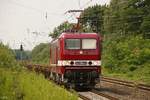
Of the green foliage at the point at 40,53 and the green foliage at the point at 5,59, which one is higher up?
the green foliage at the point at 40,53

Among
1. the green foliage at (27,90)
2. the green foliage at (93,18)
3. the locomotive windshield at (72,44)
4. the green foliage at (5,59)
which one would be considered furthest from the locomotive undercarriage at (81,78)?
the green foliage at (93,18)

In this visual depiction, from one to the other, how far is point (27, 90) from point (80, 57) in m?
10.0

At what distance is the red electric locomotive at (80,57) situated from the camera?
28.1 meters

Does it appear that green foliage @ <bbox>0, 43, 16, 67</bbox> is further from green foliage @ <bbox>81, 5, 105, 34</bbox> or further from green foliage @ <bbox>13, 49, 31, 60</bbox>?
green foliage @ <bbox>81, 5, 105, 34</bbox>

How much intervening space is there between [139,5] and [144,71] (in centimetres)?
2629

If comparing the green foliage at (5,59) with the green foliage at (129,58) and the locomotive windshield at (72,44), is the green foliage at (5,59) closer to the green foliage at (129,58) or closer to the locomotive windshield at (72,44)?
the locomotive windshield at (72,44)

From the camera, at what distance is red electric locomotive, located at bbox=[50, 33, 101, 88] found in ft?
92.2

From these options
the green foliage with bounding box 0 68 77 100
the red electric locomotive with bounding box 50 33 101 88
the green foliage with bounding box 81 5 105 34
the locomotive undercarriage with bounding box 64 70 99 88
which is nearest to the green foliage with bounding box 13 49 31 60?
the locomotive undercarriage with bounding box 64 70 99 88

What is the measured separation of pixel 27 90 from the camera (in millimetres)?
18188

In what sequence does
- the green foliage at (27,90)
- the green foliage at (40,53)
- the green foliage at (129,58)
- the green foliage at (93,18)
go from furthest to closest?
1. the green foliage at (93,18)
2. the green foliage at (40,53)
3. the green foliage at (129,58)
4. the green foliage at (27,90)

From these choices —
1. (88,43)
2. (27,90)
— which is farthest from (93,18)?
(27,90)

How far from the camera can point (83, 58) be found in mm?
28094

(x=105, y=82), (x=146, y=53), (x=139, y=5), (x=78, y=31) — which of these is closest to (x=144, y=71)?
(x=146, y=53)

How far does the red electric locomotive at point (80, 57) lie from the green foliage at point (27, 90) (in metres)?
5.91
